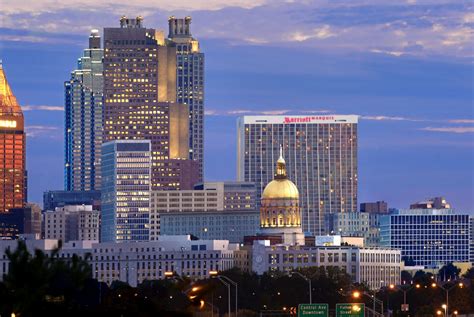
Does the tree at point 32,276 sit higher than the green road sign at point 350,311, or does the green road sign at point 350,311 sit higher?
the tree at point 32,276

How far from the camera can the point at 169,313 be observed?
12119 centimetres

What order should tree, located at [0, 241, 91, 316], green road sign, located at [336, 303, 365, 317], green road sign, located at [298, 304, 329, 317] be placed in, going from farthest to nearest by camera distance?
green road sign, located at [336, 303, 365, 317], green road sign, located at [298, 304, 329, 317], tree, located at [0, 241, 91, 316]

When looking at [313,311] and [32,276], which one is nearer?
[32,276]

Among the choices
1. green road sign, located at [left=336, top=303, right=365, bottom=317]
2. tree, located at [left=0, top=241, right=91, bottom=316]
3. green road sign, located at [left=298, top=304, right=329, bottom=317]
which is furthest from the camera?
green road sign, located at [left=336, top=303, right=365, bottom=317]

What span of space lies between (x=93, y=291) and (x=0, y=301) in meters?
94.8

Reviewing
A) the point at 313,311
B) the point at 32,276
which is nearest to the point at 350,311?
the point at 313,311

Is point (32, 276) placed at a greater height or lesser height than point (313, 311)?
greater

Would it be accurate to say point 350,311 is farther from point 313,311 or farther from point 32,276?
point 32,276

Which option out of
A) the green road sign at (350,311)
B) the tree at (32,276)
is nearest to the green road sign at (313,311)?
the green road sign at (350,311)

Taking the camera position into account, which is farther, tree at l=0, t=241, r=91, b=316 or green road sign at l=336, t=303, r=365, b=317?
green road sign at l=336, t=303, r=365, b=317

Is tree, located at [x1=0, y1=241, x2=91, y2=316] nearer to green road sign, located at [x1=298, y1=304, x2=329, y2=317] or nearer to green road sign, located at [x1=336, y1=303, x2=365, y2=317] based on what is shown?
green road sign, located at [x1=298, y1=304, x2=329, y2=317]

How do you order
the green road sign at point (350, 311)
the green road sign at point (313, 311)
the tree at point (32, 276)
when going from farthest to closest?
1. the green road sign at point (350, 311)
2. the green road sign at point (313, 311)
3. the tree at point (32, 276)

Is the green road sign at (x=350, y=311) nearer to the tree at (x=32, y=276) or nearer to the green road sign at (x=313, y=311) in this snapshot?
the green road sign at (x=313, y=311)

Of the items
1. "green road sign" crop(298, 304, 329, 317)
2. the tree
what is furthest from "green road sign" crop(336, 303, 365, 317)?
the tree
